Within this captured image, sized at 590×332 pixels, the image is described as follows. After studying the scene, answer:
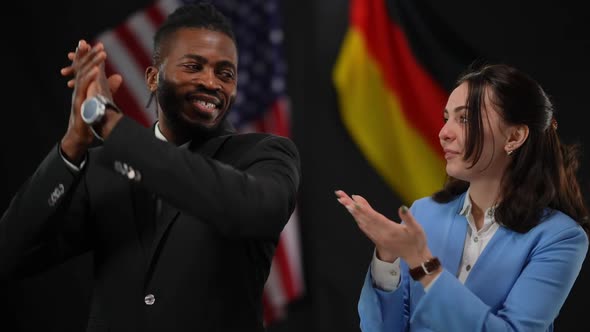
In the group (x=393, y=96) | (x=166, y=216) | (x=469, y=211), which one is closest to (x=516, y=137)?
(x=469, y=211)

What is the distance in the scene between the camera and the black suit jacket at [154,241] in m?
1.44

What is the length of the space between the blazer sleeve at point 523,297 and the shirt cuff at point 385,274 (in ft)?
0.32

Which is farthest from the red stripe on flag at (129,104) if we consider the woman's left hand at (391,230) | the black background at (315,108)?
the woman's left hand at (391,230)

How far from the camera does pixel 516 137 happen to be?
5.69ft

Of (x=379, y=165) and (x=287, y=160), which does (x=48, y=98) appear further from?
(x=287, y=160)

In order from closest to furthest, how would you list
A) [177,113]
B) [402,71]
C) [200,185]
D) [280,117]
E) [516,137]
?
1. [200,185]
2. [177,113]
3. [516,137]
4. [402,71]
5. [280,117]

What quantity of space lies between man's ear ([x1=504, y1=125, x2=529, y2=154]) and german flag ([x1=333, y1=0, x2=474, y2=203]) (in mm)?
1837

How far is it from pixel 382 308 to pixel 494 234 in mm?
326

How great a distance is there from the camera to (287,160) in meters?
1.52

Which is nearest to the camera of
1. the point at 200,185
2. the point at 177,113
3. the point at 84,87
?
the point at 200,185

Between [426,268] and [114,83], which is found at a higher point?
[114,83]

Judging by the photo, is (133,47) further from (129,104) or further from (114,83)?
(114,83)

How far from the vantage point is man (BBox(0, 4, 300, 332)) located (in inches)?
50.8

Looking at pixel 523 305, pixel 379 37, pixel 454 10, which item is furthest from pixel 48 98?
pixel 523 305
